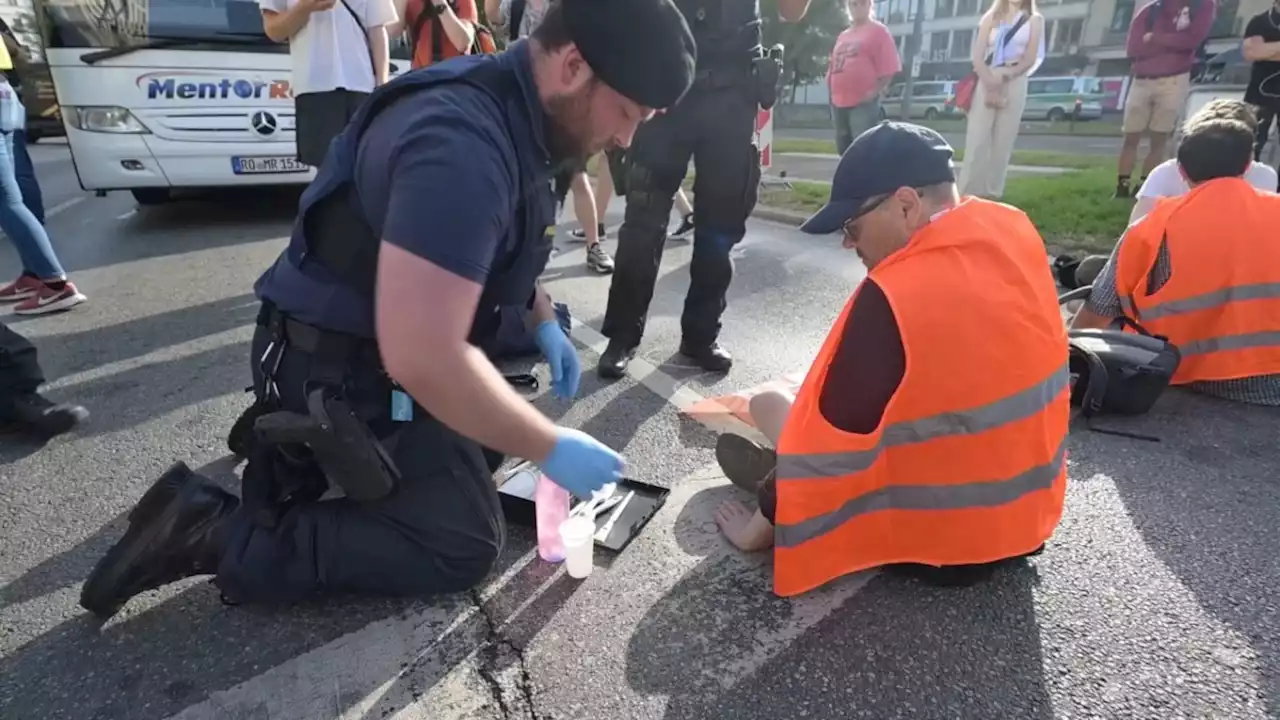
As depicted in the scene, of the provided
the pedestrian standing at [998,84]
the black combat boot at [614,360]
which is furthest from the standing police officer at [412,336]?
the pedestrian standing at [998,84]

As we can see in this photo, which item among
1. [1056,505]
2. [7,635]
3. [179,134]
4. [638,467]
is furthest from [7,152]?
[1056,505]

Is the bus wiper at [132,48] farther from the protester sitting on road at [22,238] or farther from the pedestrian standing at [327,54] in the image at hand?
the pedestrian standing at [327,54]

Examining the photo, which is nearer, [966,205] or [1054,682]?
[1054,682]

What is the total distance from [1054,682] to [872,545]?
46cm

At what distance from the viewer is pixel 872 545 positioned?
6.14 feet

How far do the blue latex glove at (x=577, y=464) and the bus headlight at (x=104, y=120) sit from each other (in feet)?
18.9

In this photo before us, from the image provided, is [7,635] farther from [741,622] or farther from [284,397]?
[741,622]

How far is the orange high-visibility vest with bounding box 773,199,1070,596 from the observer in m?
1.68

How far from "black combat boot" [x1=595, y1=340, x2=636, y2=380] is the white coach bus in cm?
410

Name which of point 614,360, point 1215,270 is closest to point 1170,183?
point 1215,270

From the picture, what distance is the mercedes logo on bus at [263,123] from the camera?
5.99 metres

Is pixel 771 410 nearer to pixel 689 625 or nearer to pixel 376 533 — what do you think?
pixel 689 625

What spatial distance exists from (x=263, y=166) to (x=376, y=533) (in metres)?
5.34

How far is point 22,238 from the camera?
3859 millimetres
